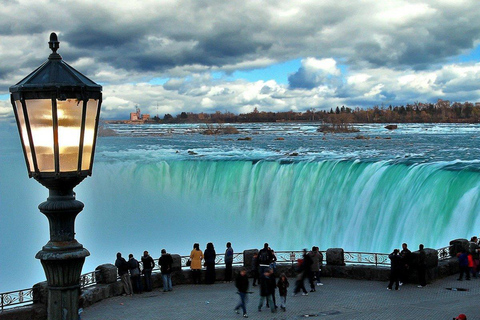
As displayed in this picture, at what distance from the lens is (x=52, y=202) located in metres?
4.06

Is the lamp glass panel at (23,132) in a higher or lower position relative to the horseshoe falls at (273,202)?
higher

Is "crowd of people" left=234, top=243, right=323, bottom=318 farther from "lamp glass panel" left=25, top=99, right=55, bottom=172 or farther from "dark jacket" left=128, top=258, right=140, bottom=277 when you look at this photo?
"lamp glass panel" left=25, top=99, right=55, bottom=172

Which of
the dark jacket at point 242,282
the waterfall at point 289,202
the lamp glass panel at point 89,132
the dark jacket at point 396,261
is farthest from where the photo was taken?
the waterfall at point 289,202

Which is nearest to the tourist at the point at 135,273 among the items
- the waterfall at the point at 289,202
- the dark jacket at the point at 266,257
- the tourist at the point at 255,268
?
the tourist at the point at 255,268

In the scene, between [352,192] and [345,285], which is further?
[352,192]

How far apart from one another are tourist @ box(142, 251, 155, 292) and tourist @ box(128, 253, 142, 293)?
19 cm

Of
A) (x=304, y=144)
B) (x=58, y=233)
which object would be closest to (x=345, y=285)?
(x=58, y=233)

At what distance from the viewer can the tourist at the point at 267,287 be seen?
12.8 meters

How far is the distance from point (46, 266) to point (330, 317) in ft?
31.4

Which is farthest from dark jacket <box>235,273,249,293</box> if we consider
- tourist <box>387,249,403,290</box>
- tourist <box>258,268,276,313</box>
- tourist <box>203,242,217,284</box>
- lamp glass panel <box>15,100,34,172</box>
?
lamp glass panel <box>15,100,34,172</box>

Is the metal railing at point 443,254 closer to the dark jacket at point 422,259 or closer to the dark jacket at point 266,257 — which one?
the dark jacket at point 422,259

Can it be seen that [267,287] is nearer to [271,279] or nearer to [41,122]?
[271,279]

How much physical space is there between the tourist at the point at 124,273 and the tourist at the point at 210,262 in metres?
2.09

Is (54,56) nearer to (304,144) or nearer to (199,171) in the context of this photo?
(199,171)
